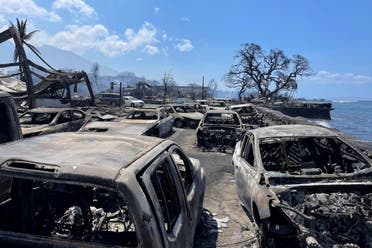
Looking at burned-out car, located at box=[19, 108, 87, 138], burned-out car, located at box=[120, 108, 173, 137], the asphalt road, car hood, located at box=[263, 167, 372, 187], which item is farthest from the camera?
burned-out car, located at box=[120, 108, 173, 137]

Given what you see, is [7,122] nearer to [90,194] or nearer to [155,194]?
[90,194]

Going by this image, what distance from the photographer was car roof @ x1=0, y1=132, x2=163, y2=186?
9.21 feet

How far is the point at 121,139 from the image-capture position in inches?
164

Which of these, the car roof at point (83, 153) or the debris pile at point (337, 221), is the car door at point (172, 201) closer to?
the car roof at point (83, 153)

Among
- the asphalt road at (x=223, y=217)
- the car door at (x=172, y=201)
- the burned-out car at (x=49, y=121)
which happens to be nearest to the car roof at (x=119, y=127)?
the burned-out car at (x=49, y=121)

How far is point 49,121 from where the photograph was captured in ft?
44.5

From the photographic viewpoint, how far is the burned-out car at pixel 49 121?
12.4m

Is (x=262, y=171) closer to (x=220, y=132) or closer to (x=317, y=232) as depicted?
(x=317, y=232)

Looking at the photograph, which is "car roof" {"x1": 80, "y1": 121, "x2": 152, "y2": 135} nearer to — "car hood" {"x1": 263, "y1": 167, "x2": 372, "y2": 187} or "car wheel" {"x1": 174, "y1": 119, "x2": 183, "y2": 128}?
"car hood" {"x1": 263, "y1": 167, "x2": 372, "y2": 187}

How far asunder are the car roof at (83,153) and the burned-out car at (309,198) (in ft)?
5.82

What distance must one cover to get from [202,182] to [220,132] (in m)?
9.03

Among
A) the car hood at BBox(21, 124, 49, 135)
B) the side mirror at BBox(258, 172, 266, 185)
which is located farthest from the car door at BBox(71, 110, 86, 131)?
the side mirror at BBox(258, 172, 266, 185)

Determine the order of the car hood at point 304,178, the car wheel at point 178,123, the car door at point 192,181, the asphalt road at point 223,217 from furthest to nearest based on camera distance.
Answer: the car wheel at point 178,123 → the asphalt road at point 223,217 → the car hood at point 304,178 → the car door at point 192,181

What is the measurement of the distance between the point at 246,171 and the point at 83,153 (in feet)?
12.2
